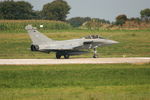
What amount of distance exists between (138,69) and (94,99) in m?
12.3

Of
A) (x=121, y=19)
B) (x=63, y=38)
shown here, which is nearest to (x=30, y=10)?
(x=121, y=19)

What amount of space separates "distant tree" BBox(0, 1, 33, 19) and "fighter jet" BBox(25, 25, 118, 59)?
7848 centimetres

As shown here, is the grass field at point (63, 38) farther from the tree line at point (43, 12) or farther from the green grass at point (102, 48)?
the tree line at point (43, 12)

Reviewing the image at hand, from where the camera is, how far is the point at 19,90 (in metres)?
24.9

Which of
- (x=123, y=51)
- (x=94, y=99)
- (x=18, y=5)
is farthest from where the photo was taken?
(x=18, y=5)

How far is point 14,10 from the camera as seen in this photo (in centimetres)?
12744

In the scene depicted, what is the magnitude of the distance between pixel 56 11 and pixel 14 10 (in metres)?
14.2

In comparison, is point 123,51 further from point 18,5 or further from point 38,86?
point 18,5

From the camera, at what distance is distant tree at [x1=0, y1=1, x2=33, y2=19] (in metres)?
125

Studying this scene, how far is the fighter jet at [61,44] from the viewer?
43.7 meters

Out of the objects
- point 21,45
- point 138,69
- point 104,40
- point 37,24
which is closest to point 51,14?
point 37,24

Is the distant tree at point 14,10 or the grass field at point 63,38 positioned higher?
the distant tree at point 14,10

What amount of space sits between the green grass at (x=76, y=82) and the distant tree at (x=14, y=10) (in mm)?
90198

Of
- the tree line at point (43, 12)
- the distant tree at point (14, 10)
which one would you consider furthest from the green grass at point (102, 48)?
→ the distant tree at point (14, 10)
